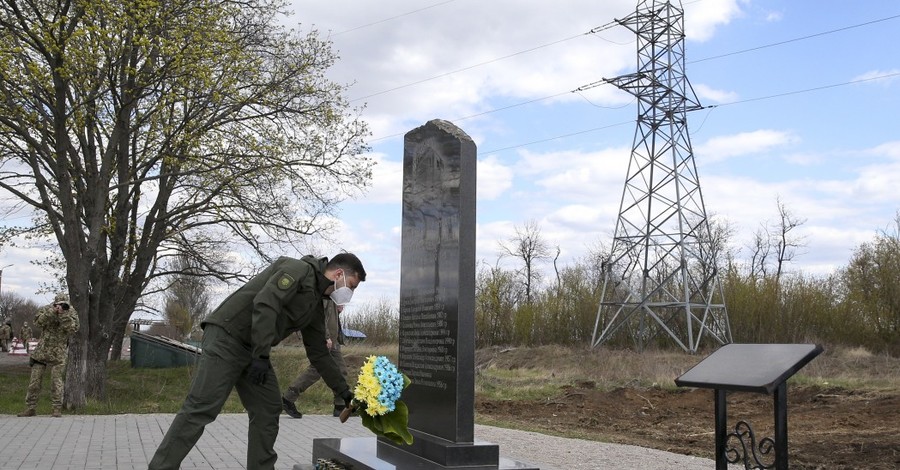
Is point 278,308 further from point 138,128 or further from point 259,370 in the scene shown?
point 138,128

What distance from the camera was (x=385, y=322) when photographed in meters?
41.0

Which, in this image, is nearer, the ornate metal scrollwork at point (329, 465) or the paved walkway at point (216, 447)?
the ornate metal scrollwork at point (329, 465)

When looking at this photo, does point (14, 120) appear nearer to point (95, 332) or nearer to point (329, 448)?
point (95, 332)

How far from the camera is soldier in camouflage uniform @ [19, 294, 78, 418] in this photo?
14.2 m

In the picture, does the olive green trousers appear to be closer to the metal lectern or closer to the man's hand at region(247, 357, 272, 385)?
the man's hand at region(247, 357, 272, 385)

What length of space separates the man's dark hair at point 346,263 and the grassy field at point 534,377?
29.9 feet

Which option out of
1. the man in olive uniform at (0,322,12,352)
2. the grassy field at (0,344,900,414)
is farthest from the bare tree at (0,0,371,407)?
the man in olive uniform at (0,322,12,352)

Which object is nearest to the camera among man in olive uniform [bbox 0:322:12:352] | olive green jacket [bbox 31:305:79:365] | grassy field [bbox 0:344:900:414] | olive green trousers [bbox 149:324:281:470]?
olive green trousers [bbox 149:324:281:470]

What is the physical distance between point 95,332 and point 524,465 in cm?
1448

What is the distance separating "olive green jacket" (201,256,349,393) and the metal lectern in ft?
8.89

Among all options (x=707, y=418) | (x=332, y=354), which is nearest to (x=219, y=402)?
(x=332, y=354)

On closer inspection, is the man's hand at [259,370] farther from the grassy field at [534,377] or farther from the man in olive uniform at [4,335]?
the man in olive uniform at [4,335]

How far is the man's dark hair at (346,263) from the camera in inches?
262

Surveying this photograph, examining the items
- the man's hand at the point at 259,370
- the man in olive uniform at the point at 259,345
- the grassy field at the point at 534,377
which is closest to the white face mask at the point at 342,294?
the man in olive uniform at the point at 259,345
